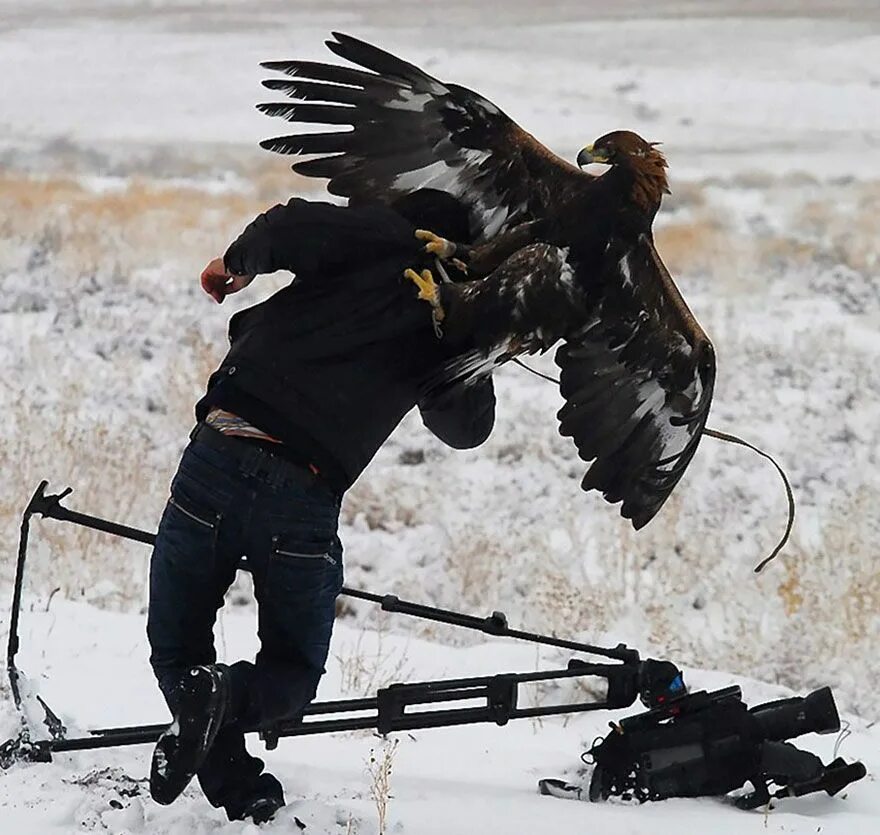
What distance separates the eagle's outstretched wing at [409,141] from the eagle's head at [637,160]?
0.15 m

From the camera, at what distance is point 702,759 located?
335cm

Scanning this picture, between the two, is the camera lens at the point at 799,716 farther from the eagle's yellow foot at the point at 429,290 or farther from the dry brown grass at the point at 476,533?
the dry brown grass at the point at 476,533

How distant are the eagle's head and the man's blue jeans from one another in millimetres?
900

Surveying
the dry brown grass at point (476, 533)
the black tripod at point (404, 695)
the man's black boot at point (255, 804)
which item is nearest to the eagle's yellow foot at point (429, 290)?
the black tripod at point (404, 695)

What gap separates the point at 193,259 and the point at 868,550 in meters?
6.37

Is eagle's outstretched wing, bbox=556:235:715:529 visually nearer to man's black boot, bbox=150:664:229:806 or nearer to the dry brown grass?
man's black boot, bbox=150:664:229:806

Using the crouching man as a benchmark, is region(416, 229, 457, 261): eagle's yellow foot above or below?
above

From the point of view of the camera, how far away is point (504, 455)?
7637 mm

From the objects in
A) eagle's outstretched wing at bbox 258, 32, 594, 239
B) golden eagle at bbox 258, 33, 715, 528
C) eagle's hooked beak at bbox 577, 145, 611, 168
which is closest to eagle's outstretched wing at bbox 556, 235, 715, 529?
golden eagle at bbox 258, 33, 715, 528

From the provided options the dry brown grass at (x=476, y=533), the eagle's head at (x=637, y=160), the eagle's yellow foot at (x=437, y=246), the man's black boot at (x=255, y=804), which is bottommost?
the man's black boot at (x=255, y=804)

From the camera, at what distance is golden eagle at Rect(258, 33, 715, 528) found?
2.71 meters

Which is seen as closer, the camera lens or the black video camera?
the black video camera

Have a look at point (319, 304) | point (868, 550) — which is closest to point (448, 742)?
point (319, 304)

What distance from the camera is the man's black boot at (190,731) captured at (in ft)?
8.59
